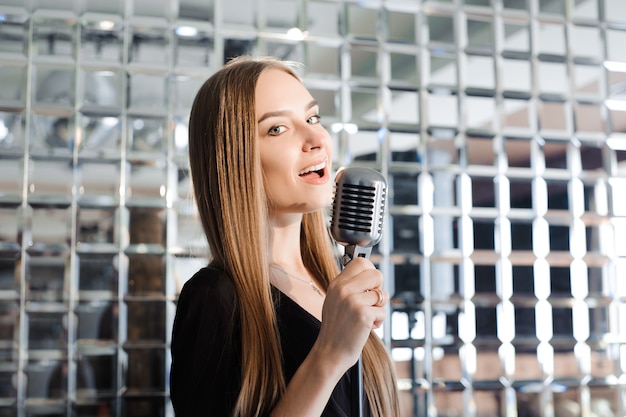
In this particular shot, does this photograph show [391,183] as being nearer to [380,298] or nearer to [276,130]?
[276,130]

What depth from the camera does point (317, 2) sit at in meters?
1.81

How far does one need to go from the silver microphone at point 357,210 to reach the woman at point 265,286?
0.03 metres

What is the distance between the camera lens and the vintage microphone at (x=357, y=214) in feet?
2.59

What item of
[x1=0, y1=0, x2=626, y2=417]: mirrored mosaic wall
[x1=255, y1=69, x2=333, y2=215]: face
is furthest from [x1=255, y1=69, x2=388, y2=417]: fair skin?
[x1=0, y1=0, x2=626, y2=417]: mirrored mosaic wall

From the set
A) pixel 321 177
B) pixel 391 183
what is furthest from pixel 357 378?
pixel 391 183

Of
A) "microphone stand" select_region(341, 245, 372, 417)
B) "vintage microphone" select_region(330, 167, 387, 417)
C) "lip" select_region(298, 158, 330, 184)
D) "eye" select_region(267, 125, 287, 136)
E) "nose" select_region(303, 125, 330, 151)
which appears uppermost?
"eye" select_region(267, 125, 287, 136)

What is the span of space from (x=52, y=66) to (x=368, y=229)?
1159 mm

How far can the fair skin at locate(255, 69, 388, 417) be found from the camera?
80 centimetres

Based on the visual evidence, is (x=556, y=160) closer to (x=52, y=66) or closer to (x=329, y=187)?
(x=329, y=187)

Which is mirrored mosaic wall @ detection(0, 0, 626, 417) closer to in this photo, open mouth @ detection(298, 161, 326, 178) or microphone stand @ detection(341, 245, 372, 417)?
open mouth @ detection(298, 161, 326, 178)

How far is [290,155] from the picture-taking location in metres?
1.00

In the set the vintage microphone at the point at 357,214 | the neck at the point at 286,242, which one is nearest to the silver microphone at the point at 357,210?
the vintage microphone at the point at 357,214

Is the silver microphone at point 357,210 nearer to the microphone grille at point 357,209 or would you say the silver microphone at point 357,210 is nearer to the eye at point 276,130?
the microphone grille at point 357,209

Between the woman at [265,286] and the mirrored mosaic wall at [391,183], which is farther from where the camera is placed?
the mirrored mosaic wall at [391,183]
